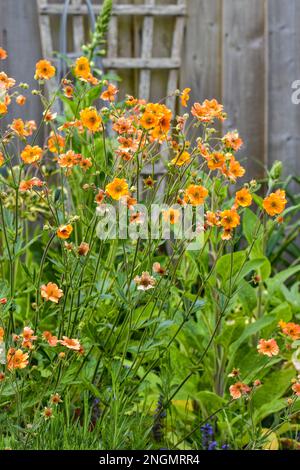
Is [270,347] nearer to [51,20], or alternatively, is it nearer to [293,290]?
[293,290]

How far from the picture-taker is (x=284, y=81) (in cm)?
408

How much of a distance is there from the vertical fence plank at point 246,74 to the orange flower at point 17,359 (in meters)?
2.54

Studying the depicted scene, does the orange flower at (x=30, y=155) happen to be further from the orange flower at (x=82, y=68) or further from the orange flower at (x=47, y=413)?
the orange flower at (x=47, y=413)

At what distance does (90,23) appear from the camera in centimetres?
407

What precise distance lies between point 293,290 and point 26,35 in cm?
200

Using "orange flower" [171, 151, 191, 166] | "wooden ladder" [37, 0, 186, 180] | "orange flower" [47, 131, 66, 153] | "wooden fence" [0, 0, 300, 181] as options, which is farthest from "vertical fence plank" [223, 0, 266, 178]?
"orange flower" [171, 151, 191, 166]

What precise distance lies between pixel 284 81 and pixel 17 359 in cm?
276

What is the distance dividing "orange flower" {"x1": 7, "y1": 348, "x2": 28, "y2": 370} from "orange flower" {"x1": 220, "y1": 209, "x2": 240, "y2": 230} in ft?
1.52

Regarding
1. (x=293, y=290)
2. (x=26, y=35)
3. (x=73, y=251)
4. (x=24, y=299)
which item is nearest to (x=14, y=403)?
(x=73, y=251)

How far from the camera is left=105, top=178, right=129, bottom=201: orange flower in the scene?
165 cm

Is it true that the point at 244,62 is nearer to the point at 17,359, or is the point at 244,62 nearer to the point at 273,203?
the point at 273,203

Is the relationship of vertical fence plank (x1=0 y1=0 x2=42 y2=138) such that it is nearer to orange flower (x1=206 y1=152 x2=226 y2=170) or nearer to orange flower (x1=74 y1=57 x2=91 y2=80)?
orange flower (x1=74 y1=57 x2=91 y2=80)

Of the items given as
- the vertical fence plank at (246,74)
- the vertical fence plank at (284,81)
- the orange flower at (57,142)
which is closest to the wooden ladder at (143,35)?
the vertical fence plank at (246,74)

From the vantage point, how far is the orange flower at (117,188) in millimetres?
1653
